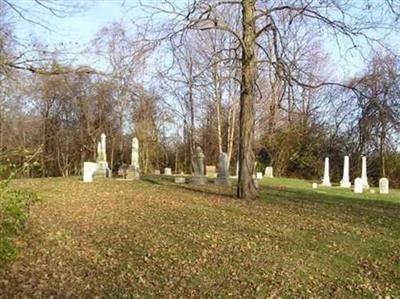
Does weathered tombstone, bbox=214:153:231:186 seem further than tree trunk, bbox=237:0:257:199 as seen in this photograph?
Yes

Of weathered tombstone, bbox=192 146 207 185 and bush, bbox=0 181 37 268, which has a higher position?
weathered tombstone, bbox=192 146 207 185

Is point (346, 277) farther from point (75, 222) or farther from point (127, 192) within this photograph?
point (127, 192)

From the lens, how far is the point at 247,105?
16953mm

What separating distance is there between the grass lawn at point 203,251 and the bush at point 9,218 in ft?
0.92

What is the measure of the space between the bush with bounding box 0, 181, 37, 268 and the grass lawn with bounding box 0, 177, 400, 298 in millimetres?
280

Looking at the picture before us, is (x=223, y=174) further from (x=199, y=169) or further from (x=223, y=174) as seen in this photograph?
(x=199, y=169)

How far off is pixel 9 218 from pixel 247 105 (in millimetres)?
9278

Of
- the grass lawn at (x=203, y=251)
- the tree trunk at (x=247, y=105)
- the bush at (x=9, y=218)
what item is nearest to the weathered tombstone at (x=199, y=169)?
the tree trunk at (x=247, y=105)

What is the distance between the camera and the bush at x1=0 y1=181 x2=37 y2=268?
28.6ft

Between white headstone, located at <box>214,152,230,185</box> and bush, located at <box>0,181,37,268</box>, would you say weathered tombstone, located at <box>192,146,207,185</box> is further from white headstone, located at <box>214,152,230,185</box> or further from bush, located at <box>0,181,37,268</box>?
bush, located at <box>0,181,37,268</box>

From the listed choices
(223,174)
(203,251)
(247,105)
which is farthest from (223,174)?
(203,251)

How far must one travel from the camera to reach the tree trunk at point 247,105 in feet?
55.1

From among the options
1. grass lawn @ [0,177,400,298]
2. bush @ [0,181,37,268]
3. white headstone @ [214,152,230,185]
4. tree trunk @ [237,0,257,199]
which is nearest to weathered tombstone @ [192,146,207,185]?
white headstone @ [214,152,230,185]

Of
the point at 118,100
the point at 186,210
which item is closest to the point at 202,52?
the point at 118,100
